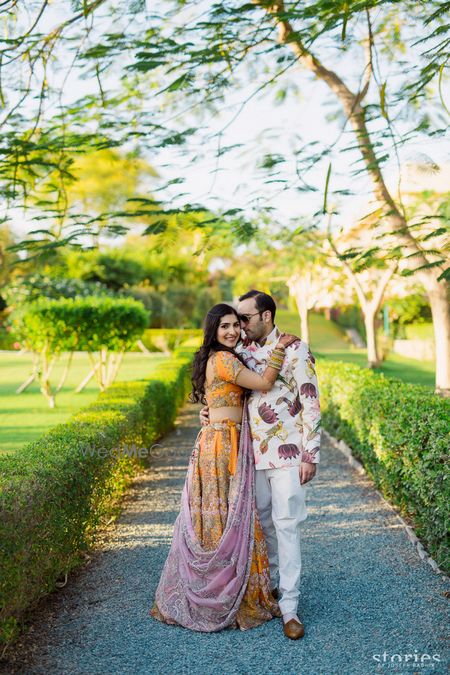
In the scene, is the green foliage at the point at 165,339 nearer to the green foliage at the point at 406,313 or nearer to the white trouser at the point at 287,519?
the green foliage at the point at 406,313

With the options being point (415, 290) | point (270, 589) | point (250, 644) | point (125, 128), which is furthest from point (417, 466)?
point (415, 290)

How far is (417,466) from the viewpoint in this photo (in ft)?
16.9

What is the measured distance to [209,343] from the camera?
4062mm

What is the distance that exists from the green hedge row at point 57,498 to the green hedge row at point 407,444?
7.71 ft

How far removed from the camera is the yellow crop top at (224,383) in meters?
3.95

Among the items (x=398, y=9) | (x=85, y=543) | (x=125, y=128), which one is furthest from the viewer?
(x=398, y=9)

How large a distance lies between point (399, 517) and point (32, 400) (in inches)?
364

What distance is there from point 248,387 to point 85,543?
1.99 m

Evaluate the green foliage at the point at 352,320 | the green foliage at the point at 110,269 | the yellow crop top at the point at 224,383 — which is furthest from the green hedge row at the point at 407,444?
the green foliage at the point at 352,320

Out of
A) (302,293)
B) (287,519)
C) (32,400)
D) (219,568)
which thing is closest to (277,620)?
(219,568)

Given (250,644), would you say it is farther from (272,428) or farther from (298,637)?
(272,428)
